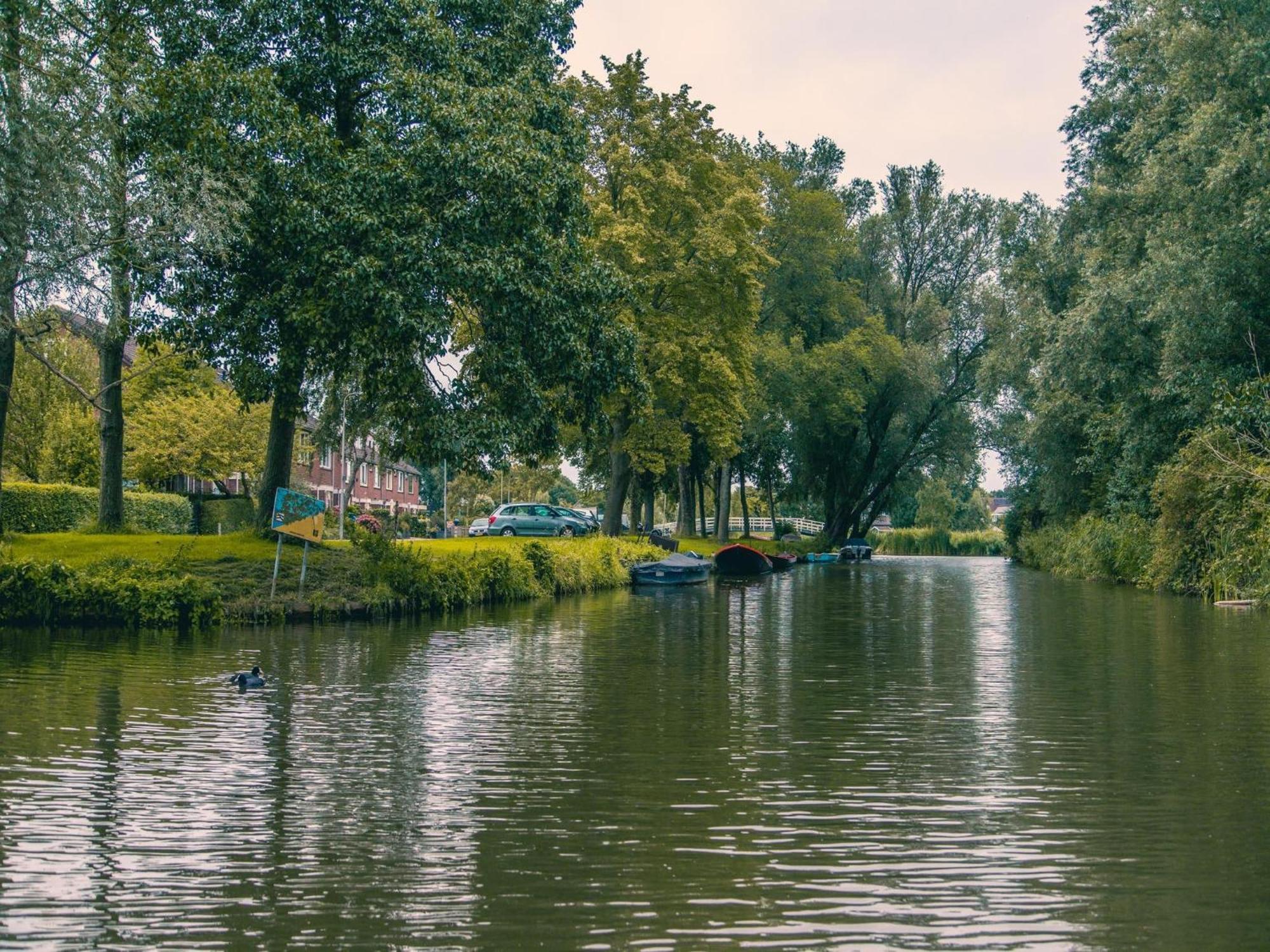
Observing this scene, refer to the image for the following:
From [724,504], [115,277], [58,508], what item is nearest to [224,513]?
[58,508]

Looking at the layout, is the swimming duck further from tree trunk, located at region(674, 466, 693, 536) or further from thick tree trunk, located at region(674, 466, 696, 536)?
thick tree trunk, located at region(674, 466, 696, 536)

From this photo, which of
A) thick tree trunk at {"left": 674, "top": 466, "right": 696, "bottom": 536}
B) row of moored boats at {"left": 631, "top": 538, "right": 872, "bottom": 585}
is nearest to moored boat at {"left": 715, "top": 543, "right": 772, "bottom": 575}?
row of moored boats at {"left": 631, "top": 538, "right": 872, "bottom": 585}

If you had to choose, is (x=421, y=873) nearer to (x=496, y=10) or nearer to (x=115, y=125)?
(x=115, y=125)

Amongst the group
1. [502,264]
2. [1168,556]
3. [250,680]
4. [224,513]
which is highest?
[502,264]

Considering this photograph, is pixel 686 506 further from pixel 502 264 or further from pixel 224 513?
pixel 502 264

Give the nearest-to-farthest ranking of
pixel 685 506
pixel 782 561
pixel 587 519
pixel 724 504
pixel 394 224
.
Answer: pixel 394 224
pixel 782 561
pixel 685 506
pixel 724 504
pixel 587 519

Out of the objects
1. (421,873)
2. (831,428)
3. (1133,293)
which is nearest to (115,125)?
(421,873)

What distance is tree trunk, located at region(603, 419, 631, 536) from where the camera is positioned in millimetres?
52094

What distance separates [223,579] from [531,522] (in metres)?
42.1

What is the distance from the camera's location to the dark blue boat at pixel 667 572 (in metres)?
45.1

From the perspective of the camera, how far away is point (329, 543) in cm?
3244

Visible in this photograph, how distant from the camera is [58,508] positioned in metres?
43.0

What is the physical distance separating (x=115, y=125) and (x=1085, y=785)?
20257mm

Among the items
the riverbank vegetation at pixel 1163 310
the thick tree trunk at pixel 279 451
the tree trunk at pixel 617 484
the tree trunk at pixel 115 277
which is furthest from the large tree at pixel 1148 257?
the tree trunk at pixel 115 277
